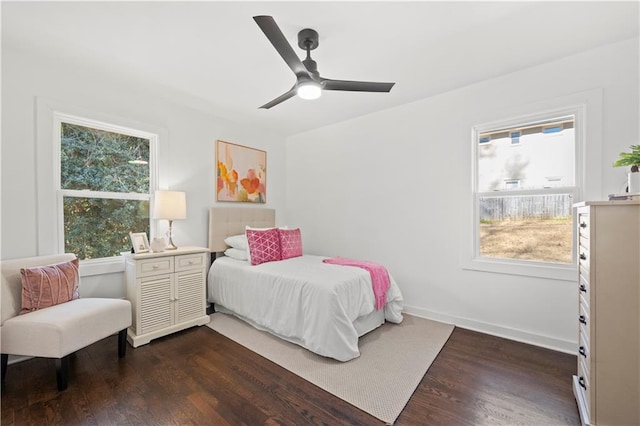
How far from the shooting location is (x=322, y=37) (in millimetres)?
2059

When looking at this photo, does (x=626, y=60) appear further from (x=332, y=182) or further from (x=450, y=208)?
(x=332, y=182)

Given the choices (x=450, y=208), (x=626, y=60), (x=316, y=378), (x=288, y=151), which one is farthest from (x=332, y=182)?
(x=626, y=60)

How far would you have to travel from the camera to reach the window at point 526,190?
2.52 meters

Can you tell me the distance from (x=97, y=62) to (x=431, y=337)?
4.01m

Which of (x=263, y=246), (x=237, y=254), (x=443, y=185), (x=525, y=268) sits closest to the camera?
(x=525, y=268)

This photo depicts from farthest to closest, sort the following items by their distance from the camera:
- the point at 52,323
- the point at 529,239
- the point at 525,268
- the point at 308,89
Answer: the point at 529,239
the point at 525,268
the point at 308,89
the point at 52,323

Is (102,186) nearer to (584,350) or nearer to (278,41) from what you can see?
(278,41)

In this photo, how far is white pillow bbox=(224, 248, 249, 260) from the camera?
3426 millimetres

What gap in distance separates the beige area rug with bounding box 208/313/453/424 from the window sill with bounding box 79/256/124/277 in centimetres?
113

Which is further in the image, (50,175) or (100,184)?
(100,184)

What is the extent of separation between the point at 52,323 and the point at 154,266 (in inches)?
33.9

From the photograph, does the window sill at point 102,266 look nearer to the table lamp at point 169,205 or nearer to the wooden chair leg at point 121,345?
the table lamp at point 169,205

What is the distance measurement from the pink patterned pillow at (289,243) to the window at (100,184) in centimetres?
156

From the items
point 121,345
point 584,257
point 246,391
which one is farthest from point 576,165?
point 121,345
